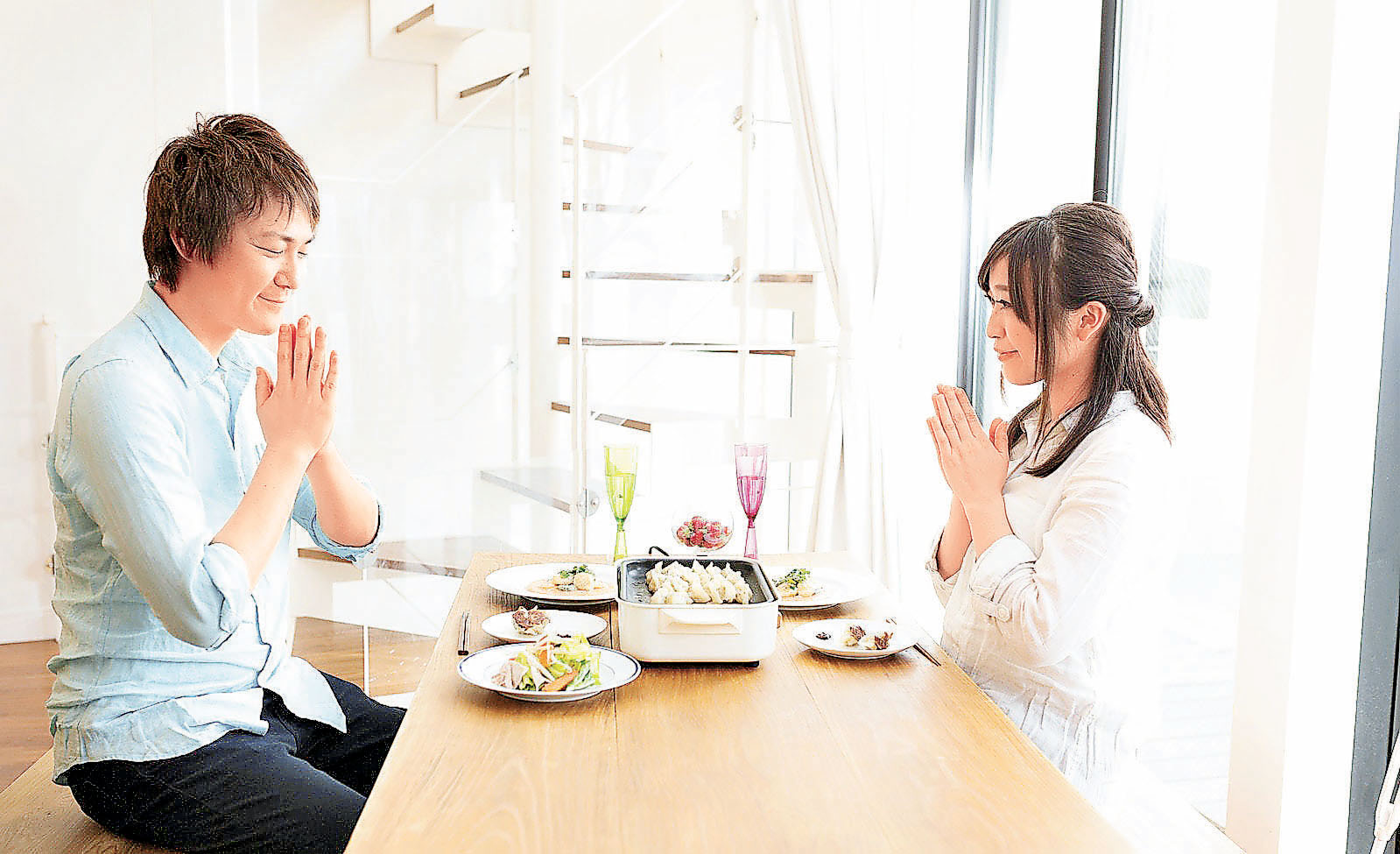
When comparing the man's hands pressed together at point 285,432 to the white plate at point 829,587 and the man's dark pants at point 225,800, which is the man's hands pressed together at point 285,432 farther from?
the white plate at point 829,587

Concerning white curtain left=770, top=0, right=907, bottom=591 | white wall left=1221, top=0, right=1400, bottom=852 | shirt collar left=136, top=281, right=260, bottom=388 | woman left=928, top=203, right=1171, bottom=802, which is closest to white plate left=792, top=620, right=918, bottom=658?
woman left=928, top=203, right=1171, bottom=802

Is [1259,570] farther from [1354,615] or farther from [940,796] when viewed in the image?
[940,796]

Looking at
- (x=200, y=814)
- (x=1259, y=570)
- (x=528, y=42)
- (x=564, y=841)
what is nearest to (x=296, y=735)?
(x=200, y=814)

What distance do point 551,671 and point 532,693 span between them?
4cm

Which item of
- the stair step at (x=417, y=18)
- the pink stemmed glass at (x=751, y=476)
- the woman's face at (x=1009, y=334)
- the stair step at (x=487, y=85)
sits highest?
the stair step at (x=417, y=18)

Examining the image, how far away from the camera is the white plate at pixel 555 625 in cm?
162

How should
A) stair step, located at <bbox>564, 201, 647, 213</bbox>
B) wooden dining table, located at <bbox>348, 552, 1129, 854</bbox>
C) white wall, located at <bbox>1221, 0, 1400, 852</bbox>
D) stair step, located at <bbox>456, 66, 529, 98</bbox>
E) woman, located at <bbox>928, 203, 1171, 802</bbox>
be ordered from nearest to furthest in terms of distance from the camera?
wooden dining table, located at <bbox>348, 552, 1129, 854</bbox> < woman, located at <bbox>928, 203, 1171, 802</bbox> < white wall, located at <bbox>1221, 0, 1400, 852</bbox> < stair step, located at <bbox>564, 201, 647, 213</bbox> < stair step, located at <bbox>456, 66, 529, 98</bbox>

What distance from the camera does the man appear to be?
1343mm

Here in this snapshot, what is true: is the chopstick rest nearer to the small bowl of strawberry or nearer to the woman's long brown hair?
the small bowl of strawberry

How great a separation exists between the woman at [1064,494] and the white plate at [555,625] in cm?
54

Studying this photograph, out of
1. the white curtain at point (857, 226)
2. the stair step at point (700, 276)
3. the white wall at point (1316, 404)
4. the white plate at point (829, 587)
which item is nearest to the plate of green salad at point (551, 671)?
the white plate at point (829, 587)

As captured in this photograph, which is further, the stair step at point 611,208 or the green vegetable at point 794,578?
the stair step at point 611,208

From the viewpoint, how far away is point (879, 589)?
77.6 inches

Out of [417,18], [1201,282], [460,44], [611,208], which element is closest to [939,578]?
[1201,282]
